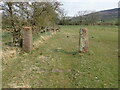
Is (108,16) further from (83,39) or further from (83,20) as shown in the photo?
(83,39)

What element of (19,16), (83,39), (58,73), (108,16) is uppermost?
(108,16)

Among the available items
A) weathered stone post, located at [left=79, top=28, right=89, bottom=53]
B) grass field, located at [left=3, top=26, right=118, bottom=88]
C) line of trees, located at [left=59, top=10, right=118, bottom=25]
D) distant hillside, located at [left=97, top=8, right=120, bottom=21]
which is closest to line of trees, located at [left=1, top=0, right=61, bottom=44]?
grass field, located at [left=3, top=26, right=118, bottom=88]

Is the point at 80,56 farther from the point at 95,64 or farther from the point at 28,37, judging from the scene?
the point at 28,37

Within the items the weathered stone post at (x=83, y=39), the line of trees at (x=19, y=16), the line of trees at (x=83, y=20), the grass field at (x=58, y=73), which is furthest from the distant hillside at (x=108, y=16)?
the grass field at (x=58, y=73)

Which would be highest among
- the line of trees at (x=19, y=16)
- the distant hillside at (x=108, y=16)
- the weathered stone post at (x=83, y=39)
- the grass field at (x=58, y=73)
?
the distant hillside at (x=108, y=16)

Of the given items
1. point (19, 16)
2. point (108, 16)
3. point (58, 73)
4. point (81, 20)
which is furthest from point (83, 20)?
point (58, 73)

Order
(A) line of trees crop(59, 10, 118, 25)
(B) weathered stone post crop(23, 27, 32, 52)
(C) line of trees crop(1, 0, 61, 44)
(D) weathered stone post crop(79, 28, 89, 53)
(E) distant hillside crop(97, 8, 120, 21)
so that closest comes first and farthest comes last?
(D) weathered stone post crop(79, 28, 89, 53), (B) weathered stone post crop(23, 27, 32, 52), (C) line of trees crop(1, 0, 61, 44), (A) line of trees crop(59, 10, 118, 25), (E) distant hillside crop(97, 8, 120, 21)

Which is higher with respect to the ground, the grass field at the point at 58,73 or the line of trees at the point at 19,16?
the line of trees at the point at 19,16

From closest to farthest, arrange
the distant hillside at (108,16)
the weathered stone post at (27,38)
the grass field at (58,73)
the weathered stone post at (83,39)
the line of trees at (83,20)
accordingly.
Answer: the grass field at (58,73)
the weathered stone post at (83,39)
the weathered stone post at (27,38)
the line of trees at (83,20)
the distant hillside at (108,16)

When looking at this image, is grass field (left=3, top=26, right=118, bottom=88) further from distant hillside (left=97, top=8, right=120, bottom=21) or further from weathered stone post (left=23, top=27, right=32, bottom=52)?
distant hillside (left=97, top=8, right=120, bottom=21)

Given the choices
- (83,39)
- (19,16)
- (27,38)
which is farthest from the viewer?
(19,16)

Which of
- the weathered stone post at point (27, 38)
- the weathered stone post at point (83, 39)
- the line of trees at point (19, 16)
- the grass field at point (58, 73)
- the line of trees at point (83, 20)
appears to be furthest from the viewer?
the line of trees at point (83, 20)

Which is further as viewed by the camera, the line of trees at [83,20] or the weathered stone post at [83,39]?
the line of trees at [83,20]

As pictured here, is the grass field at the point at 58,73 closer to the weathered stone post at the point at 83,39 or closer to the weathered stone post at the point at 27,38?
the weathered stone post at the point at 83,39
